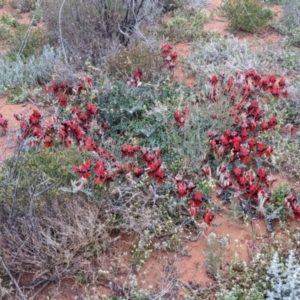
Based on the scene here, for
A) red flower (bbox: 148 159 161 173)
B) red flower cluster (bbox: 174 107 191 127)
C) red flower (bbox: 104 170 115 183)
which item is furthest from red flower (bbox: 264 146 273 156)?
red flower (bbox: 104 170 115 183)

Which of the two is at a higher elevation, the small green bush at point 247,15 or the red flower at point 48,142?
the small green bush at point 247,15

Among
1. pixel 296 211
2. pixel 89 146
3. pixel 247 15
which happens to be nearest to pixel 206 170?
pixel 296 211

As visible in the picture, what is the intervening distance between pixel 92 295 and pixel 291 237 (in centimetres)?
141

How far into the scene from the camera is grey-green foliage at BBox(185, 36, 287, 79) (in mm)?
5684

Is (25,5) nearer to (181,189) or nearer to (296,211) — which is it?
(181,189)

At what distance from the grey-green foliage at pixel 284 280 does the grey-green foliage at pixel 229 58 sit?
8.97 feet

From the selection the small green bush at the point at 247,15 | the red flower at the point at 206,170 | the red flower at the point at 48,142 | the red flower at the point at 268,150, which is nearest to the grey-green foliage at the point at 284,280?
the red flower at the point at 206,170

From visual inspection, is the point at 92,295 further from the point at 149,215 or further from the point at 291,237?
the point at 291,237

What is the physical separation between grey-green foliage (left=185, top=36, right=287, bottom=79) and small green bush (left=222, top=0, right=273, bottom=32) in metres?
0.47

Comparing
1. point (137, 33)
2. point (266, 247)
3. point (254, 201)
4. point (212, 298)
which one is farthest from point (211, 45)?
point (212, 298)

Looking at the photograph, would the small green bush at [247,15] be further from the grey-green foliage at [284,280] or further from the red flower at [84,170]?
the grey-green foliage at [284,280]

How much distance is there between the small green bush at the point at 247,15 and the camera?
6746 millimetres

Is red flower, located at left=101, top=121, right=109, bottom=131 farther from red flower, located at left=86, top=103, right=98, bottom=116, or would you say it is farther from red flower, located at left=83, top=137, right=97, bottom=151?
red flower, located at left=83, top=137, right=97, bottom=151

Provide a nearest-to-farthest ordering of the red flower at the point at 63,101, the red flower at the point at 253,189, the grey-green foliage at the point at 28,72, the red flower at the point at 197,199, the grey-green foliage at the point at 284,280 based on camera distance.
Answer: the grey-green foliage at the point at 284,280, the red flower at the point at 197,199, the red flower at the point at 253,189, the red flower at the point at 63,101, the grey-green foliage at the point at 28,72
